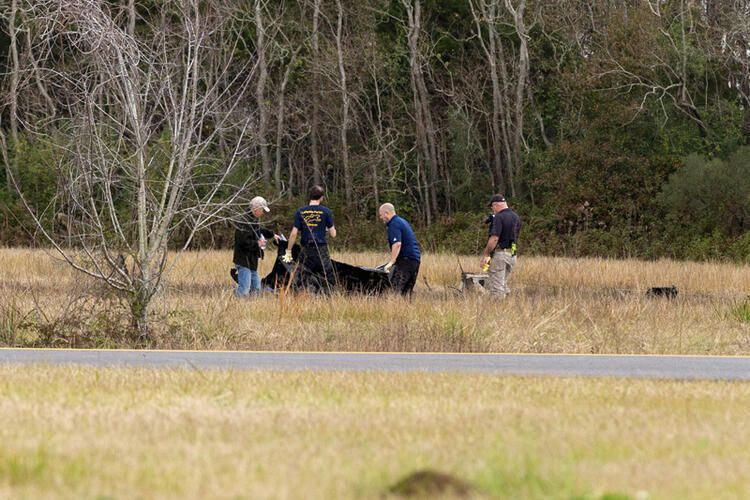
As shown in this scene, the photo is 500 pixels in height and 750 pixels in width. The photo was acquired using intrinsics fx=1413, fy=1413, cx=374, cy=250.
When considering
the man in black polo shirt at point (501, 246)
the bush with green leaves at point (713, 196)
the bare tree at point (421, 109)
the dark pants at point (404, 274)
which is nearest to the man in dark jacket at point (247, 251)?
the dark pants at point (404, 274)

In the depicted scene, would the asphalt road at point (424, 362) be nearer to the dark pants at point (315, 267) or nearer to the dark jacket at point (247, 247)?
the dark pants at point (315, 267)

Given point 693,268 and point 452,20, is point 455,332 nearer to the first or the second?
point 693,268

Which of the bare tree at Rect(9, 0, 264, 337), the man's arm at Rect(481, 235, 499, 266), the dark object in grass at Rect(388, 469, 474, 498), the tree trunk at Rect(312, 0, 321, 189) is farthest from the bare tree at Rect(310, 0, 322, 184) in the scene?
the dark object in grass at Rect(388, 469, 474, 498)

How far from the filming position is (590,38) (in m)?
47.2

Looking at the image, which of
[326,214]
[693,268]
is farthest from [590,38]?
[326,214]

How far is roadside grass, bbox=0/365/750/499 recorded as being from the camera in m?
6.50

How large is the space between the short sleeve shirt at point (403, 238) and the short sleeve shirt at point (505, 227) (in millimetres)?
1084

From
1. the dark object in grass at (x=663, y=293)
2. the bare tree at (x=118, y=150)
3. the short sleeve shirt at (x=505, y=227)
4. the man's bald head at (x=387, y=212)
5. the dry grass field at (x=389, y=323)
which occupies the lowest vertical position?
the dark object in grass at (x=663, y=293)

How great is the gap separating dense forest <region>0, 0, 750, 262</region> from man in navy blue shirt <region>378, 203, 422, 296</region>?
17.7 meters

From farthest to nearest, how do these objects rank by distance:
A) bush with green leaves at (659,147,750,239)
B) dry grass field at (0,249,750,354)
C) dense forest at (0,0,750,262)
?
dense forest at (0,0,750,262), bush with green leaves at (659,147,750,239), dry grass field at (0,249,750,354)

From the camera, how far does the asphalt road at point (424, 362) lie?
1177 centimetres

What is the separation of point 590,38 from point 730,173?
875 cm

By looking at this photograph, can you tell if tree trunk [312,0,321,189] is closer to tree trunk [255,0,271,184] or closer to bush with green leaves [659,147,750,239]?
tree trunk [255,0,271,184]

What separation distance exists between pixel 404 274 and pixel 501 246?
1.38 meters
